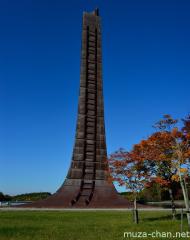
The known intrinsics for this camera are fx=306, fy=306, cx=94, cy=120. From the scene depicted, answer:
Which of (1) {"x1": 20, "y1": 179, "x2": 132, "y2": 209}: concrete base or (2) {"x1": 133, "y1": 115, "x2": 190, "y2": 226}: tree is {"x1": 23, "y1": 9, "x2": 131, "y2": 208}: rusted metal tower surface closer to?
(1) {"x1": 20, "y1": 179, "x2": 132, "y2": 209}: concrete base

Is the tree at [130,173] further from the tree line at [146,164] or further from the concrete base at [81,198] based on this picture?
the concrete base at [81,198]

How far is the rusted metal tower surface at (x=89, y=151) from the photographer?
116 ft

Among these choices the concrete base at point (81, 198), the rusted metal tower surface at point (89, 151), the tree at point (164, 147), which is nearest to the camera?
the tree at point (164, 147)

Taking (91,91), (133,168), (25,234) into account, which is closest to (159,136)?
(133,168)

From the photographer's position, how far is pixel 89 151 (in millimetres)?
37875

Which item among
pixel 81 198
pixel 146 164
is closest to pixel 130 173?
pixel 146 164

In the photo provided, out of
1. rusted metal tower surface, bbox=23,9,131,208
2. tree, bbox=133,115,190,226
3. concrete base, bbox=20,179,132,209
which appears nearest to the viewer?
tree, bbox=133,115,190,226

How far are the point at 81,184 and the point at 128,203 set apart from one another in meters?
5.97

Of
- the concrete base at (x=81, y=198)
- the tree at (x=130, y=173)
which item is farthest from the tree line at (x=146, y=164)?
the concrete base at (x=81, y=198)

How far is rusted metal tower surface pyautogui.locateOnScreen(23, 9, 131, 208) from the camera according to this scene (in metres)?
35.3

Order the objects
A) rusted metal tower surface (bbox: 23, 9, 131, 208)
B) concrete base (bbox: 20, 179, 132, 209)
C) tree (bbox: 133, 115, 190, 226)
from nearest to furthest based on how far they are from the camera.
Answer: tree (bbox: 133, 115, 190, 226) < concrete base (bbox: 20, 179, 132, 209) < rusted metal tower surface (bbox: 23, 9, 131, 208)

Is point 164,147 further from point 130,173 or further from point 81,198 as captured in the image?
point 81,198

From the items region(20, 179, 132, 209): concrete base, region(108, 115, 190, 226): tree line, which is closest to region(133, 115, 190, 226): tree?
region(108, 115, 190, 226): tree line

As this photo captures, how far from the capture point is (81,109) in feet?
127
